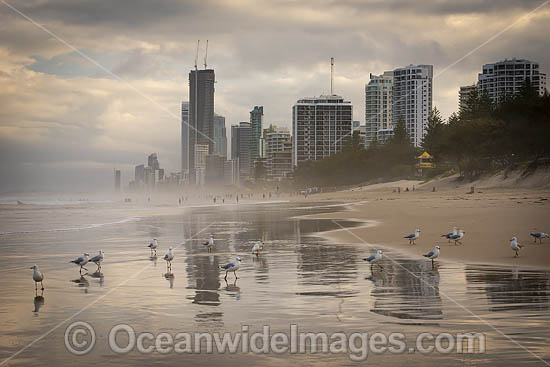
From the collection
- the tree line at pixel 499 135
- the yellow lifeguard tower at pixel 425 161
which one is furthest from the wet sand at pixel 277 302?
the yellow lifeguard tower at pixel 425 161

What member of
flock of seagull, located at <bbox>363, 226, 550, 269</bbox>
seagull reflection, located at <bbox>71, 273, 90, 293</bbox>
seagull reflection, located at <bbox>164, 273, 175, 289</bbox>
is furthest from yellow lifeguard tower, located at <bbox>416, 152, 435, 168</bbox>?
seagull reflection, located at <bbox>71, 273, 90, 293</bbox>

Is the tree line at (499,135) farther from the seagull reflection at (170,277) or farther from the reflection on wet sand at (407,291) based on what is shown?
the seagull reflection at (170,277)

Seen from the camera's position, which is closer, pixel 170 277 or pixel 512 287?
pixel 512 287

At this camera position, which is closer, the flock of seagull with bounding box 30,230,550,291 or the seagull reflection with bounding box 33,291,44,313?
the seagull reflection with bounding box 33,291,44,313

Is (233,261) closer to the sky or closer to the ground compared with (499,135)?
closer to the ground

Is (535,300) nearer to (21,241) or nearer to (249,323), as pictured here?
(249,323)

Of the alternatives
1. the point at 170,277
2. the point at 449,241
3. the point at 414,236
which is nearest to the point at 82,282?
the point at 170,277

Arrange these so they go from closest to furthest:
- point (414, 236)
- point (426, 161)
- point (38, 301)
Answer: point (38, 301) → point (414, 236) → point (426, 161)

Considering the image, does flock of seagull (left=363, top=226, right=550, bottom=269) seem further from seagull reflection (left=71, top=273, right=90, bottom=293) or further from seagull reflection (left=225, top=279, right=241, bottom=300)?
seagull reflection (left=71, top=273, right=90, bottom=293)

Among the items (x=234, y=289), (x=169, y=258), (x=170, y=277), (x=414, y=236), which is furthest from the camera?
(x=414, y=236)

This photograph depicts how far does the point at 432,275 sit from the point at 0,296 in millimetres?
11565

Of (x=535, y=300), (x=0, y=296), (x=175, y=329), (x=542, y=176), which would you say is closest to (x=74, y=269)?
(x=0, y=296)

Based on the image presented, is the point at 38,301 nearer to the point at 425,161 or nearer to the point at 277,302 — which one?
the point at 277,302

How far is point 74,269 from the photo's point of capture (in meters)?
19.2
